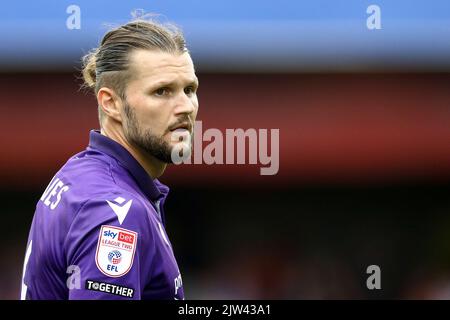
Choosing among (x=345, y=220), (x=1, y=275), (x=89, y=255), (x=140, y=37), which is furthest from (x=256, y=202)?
(x=89, y=255)

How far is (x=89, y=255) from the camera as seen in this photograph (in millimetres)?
2066

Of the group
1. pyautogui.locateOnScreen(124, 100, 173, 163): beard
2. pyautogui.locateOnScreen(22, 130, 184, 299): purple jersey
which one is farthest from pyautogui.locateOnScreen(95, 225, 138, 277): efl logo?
pyautogui.locateOnScreen(124, 100, 173, 163): beard

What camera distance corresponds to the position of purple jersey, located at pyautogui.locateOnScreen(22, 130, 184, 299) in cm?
207

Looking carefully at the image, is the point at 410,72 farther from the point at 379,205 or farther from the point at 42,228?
the point at 42,228

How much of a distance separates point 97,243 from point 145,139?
544 mm

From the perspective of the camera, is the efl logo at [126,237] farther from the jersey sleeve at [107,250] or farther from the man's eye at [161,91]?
the man's eye at [161,91]

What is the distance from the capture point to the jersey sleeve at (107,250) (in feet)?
6.75

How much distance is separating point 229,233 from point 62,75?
1897mm

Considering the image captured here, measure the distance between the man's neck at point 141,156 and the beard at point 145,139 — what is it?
0.02 meters

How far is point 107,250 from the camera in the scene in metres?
2.05

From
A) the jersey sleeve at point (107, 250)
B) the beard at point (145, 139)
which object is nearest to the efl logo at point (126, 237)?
the jersey sleeve at point (107, 250)

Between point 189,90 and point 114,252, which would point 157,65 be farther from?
point 114,252

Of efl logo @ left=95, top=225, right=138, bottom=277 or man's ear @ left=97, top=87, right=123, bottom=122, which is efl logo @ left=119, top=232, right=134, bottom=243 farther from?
man's ear @ left=97, top=87, right=123, bottom=122

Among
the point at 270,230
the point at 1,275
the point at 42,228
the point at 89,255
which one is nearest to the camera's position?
the point at 89,255
